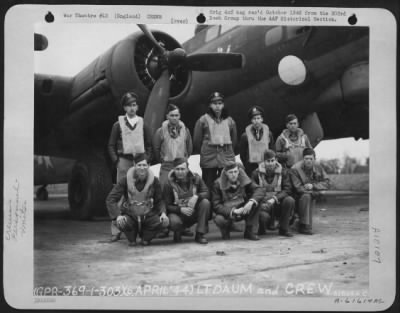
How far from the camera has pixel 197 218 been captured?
4.44 m

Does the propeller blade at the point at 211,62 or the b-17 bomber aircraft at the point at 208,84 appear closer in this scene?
the b-17 bomber aircraft at the point at 208,84

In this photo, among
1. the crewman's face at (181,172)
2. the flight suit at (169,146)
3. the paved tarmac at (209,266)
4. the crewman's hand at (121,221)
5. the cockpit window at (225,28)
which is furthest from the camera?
the cockpit window at (225,28)

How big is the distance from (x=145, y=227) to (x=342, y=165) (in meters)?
1.83

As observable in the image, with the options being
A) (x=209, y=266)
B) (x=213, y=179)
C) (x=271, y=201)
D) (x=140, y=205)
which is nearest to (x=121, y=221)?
(x=140, y=205)

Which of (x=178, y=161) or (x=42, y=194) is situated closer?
(x=178, y=161)

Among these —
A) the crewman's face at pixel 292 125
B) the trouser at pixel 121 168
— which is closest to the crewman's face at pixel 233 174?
the crewman's face at pixel 292 125

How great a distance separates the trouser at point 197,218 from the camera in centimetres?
439

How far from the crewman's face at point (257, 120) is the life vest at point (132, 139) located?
0.98 meters

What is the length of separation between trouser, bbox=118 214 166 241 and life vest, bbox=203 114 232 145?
2.70 ft

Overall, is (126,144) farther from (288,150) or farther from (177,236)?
(288,150)

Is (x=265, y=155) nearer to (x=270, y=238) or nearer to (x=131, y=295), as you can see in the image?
(x=270, y=238)

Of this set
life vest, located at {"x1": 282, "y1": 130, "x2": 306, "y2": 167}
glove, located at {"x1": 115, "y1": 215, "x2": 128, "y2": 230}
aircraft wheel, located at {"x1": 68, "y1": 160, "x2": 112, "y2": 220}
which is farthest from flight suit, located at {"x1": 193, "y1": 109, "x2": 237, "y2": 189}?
aircraft wheel, located at {"x1": 68, "y1": 160, "x2": 112, "y2": 220}

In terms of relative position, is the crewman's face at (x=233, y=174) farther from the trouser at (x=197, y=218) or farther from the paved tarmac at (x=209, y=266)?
Result: the paved tarmac at (x=209, y=266)

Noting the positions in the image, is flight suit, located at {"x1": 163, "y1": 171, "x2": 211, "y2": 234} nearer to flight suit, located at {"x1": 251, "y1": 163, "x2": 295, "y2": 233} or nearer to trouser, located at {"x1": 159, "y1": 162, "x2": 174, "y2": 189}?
trouser, located at {"x1": 159, "y1": 162, "x2": 174, "y2": 189}
